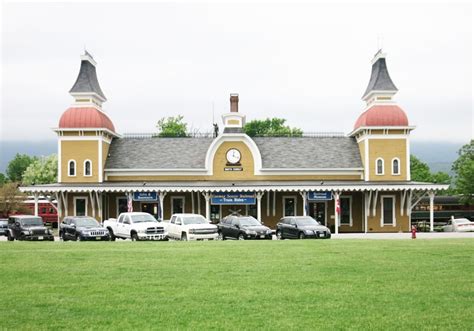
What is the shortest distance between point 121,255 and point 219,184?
84.1 ft

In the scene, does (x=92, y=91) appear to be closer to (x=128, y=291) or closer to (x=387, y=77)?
(x=387, y=77)

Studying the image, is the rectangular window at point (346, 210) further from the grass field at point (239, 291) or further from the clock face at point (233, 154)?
the grass field at point (239, 291)

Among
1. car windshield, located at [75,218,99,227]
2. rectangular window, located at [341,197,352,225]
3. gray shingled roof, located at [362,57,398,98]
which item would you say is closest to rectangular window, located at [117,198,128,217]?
car windshield, located at [75,218,99,227]

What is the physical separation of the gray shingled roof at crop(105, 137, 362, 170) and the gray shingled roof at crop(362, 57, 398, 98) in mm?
4828

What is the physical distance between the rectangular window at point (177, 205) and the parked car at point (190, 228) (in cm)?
1449

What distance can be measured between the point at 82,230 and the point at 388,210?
24.4m

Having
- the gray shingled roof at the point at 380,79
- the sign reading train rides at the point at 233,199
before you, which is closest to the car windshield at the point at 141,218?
the sign reading train rides at the point at 233,199

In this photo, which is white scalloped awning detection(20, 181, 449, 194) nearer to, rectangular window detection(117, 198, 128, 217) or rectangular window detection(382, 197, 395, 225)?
rectangular window detection(382, 197, 395, 225)

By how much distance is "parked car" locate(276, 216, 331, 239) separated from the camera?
1252 inches

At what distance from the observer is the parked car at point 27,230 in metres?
33.0

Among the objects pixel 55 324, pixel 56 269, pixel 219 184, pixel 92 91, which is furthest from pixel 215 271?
pixel 92 91

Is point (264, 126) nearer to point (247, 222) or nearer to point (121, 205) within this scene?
point (121, 205)

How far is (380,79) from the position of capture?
49312 millimetres

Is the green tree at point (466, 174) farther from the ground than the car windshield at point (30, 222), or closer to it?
farther from the ground
